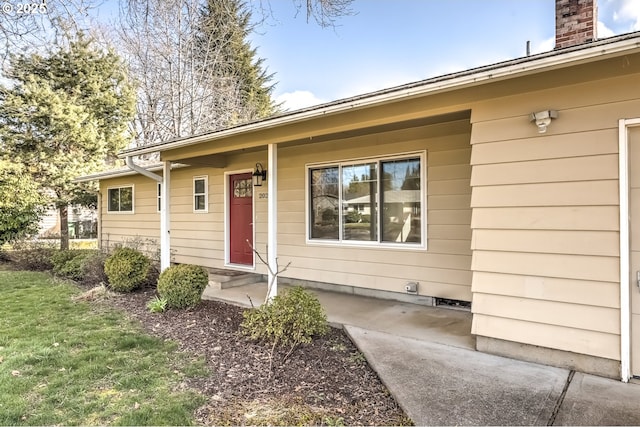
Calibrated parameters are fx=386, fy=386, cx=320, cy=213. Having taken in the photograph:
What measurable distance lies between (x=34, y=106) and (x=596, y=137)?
14.5 metres

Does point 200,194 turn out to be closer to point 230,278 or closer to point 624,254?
point 230,278

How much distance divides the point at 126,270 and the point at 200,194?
279 cm

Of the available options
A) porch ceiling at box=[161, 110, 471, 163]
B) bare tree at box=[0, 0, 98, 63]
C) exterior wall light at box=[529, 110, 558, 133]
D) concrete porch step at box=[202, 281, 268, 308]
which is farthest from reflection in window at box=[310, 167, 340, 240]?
bare tree at box=[0, 0, 98, 63]

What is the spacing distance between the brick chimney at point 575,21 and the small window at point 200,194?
23.0ft

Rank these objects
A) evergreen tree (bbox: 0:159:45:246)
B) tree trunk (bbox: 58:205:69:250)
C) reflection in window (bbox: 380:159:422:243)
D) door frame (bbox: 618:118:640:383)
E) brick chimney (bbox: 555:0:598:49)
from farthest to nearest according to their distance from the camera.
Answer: tree trunk (bbox: 58:205:69:250) < evergreen tree (bbox: 0:159:45:246) < reflection in window (bbox: 380:159:422:243) < brick chimney (bbox: 555:0:598:49) < door frame (bbox: 618:118:640:383)

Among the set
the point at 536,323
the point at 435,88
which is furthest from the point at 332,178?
the point at 536,323

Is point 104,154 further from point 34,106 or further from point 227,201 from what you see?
point 227,201

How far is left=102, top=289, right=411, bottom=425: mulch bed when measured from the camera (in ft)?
8.75

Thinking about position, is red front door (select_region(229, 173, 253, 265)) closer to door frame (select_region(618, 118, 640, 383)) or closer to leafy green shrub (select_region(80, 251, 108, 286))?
leafy green shrub (select_region(80, 251, 108, 286))

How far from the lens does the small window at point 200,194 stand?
881 centimetres

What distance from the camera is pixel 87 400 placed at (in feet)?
9.45

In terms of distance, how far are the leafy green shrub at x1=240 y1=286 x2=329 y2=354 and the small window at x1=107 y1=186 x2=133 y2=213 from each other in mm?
8627

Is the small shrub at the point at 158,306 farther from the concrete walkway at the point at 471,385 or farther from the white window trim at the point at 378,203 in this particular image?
the concrete walkway at the point at 471,385

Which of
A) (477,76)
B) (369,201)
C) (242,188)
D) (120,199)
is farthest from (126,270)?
(477,76)
